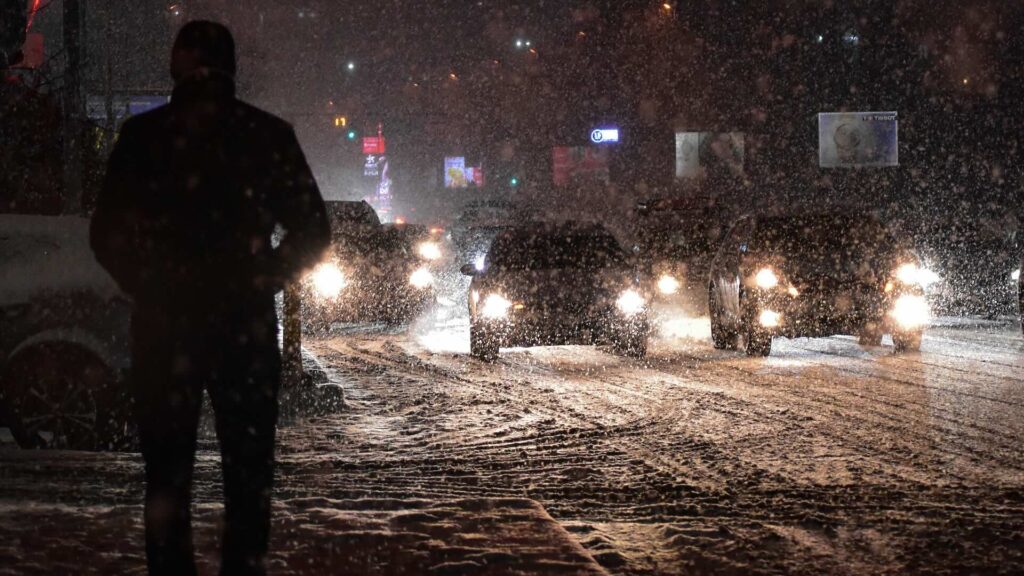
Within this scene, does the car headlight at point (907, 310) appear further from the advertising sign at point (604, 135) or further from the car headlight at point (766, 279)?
the advertising sign at point (604, 135)

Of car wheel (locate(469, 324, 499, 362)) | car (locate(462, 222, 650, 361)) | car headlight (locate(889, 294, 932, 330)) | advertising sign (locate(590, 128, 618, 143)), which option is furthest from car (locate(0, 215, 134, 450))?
advertising sign (locate(590, 128, 618, 143))

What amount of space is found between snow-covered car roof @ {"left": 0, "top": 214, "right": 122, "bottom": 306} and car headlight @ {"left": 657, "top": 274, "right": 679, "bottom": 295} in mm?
15830

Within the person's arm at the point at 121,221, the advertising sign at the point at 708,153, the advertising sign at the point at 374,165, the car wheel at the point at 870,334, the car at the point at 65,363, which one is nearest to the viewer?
the person's arm at the point at 121,221

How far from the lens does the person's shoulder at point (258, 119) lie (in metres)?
3.39

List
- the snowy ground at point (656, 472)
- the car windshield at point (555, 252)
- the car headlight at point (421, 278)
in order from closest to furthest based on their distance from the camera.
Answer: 1. the snowy ground at point (656, 472)
2. the car windshield at point (555, 252)
3. the car headlight at point (421, 278)

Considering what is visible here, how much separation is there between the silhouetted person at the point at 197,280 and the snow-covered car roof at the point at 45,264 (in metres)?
4.59

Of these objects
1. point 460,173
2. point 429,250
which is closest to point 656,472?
point 429,250

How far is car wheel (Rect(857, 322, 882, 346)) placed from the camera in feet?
46.3

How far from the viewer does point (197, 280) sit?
331cm

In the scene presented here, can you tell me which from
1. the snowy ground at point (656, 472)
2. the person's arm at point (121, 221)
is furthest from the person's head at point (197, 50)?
the snowy ground at point (656, 472)

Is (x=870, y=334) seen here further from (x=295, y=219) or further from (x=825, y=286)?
(x=295, y=219)

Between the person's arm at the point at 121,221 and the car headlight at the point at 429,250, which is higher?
the car headlight at the point at 429,250

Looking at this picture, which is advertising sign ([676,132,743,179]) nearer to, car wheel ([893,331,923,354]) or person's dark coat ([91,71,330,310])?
car wheel ([893,331,923,354])

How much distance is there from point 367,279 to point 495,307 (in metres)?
6.59
